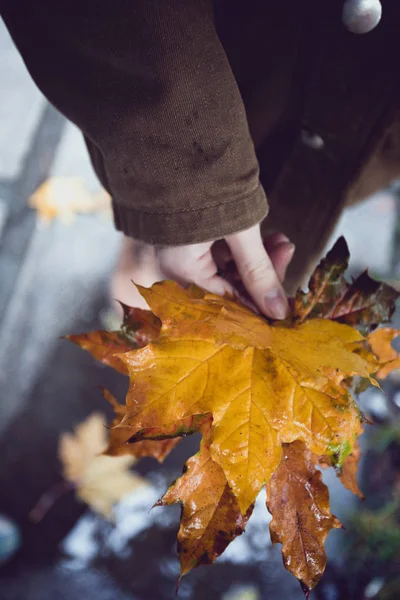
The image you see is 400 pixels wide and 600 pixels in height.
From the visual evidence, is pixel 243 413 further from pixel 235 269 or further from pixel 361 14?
pixel 361 14

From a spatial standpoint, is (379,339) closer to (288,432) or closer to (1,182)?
(288,432)

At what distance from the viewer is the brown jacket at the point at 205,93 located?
64 centimetres

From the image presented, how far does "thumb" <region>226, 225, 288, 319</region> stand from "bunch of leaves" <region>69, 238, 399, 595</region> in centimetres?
10

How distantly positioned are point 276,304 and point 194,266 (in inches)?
6.3

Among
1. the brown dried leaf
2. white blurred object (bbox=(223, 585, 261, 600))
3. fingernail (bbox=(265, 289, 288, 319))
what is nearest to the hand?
fingernail (bbox=(265, 289, 288, 319))

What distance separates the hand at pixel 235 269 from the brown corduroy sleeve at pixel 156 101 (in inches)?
2.5

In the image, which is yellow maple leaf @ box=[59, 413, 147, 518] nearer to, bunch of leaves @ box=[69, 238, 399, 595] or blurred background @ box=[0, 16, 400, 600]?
blurred background @ box=[0, 16, 400, 600]

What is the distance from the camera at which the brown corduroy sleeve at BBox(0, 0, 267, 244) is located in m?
0.63

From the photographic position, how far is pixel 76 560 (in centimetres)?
142

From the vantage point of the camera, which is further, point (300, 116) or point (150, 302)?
point (300, 116)

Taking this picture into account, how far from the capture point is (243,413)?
2.00ft

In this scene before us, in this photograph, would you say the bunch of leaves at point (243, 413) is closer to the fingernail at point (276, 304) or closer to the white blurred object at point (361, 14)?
the fingernail at point (276, 304)

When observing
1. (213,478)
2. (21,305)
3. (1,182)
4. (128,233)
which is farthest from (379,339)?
(1,182)

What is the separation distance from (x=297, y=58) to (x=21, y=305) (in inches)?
51.8
